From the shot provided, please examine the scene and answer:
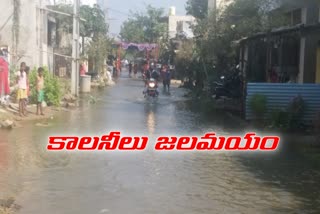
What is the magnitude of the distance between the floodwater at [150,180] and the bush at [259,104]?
10.6ft

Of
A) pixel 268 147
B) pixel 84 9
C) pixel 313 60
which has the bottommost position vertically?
pixel 268 147

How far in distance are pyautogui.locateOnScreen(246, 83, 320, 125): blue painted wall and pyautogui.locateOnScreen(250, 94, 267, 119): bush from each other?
0.18m

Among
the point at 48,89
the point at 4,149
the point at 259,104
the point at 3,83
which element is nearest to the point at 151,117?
the point at 48,89

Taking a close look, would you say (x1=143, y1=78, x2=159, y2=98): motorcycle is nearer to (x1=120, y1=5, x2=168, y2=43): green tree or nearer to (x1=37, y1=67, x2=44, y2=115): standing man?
(x1=37, y1=67, x2=44, y2=115): standing man

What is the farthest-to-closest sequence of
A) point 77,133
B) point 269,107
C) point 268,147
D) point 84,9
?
point 84,9 < point 269,107 < point 77,133 < point 268,147

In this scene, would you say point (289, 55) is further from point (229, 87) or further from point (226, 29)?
point (226, 29)

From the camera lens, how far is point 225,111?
20.2 m

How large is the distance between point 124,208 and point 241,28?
18.8 m

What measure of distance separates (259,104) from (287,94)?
0.85 metres

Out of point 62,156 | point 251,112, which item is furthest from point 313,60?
point 62,156

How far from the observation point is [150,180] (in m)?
8.69

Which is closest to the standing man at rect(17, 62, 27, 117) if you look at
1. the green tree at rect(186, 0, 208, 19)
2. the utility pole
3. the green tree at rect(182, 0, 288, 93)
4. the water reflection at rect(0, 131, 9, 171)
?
the water reflection at rect(0, 131, 9, 171)

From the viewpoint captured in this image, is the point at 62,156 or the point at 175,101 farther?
the point at 175,101

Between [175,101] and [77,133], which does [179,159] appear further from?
[175,101]
